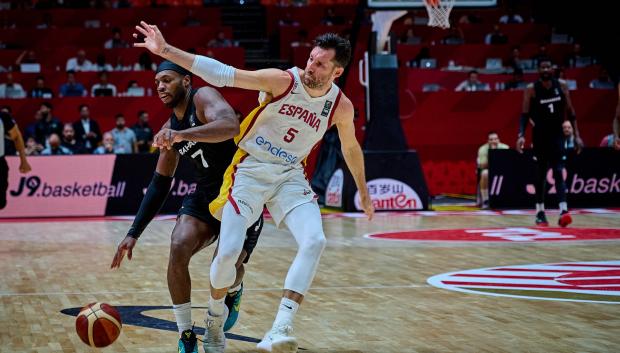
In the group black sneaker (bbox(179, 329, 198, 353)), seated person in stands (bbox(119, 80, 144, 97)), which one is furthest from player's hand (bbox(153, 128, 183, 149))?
seated person in stands (bbox(119, 80, 144, 97))

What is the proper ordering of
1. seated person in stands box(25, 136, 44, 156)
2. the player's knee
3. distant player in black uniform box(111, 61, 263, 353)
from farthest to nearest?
seated person in stands box(25, 136, 44, 156) < distant player in black uniform box(111, 61, 263, 353) < the player's knee

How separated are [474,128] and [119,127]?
7236 mm

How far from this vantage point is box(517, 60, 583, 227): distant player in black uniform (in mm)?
13102

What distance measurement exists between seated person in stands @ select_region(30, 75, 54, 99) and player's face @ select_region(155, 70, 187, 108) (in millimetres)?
13838

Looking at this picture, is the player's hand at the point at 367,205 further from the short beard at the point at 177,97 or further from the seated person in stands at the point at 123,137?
the seated person in stands at the point at 123,137

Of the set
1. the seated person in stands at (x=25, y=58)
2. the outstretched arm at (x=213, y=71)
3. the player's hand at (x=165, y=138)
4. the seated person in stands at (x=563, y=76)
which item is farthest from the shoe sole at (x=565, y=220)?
the seated person in stands at (x=25, y=58)

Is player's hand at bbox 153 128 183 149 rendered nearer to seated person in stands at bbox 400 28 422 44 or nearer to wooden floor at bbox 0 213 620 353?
wooden floor at bbox 0 213 620 353

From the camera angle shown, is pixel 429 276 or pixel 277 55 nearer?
pixel 429 276

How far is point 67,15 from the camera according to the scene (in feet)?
76.2

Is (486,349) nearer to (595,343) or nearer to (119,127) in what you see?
(595,343)

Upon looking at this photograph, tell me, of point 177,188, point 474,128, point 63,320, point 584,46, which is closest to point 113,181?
point 177,188

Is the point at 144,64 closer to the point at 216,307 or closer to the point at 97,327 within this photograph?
the point at 216,307

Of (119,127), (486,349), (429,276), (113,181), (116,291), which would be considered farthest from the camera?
(119,127)

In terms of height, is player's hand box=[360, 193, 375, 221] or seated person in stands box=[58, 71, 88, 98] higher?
seated person in stands box=[58, 71, 88, 98]
